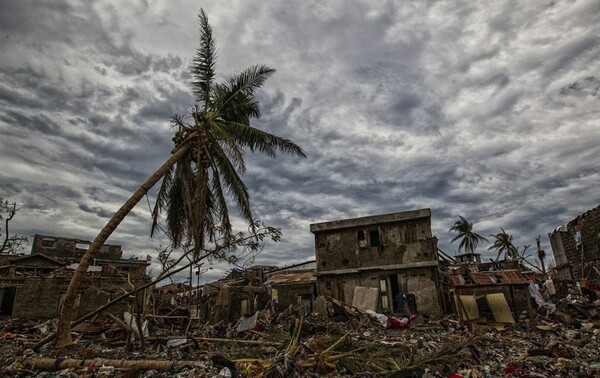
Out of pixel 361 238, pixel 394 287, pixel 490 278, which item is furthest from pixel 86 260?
pixel 490 278

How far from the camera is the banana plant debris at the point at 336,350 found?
6684 millimetres

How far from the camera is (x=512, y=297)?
1367 cm

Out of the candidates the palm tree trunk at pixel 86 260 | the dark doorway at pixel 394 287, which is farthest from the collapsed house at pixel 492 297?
the palm tree trunk at pixel 86 260

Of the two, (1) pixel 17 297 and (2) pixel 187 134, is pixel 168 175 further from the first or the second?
(1) pixel 17 297

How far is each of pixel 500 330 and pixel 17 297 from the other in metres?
21.6

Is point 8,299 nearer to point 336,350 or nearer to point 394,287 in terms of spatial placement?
point 394,287

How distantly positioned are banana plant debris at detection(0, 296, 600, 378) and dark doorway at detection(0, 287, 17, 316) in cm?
846

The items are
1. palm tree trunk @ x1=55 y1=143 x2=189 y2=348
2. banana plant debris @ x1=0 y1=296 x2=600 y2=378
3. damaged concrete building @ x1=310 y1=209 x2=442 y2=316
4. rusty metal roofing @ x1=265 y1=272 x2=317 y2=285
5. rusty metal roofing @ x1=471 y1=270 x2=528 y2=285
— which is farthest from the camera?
rusty metal roofing @ x1=265 y1=272 x2=317 y2=285

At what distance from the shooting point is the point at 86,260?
8.76 m

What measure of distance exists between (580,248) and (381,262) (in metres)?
9.15

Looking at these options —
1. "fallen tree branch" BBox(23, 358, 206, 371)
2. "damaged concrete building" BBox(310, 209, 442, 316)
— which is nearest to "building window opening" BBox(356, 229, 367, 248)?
"damaged concrete building" BBox(310, 209, 442, 316)

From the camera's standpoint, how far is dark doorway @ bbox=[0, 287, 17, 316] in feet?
66.2

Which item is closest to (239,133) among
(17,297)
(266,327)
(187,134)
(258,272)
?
(187,134)

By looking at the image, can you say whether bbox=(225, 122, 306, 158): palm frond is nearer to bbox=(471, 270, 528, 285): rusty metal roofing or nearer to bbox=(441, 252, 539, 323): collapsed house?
bbox=(441, 252, 539, 323): collapsed house
